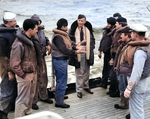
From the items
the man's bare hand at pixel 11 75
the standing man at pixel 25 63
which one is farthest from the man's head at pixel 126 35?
the man's bare hand at pixel 11 75

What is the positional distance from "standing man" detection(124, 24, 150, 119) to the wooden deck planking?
59cm

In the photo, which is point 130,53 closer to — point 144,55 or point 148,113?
point 144,55

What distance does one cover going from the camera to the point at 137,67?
2.87 meters

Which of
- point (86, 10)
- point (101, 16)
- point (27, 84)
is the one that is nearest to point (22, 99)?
point (27, 84)

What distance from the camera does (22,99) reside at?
10.8 feet

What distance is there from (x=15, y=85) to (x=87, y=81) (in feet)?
5.23

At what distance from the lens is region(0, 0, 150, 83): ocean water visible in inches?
806

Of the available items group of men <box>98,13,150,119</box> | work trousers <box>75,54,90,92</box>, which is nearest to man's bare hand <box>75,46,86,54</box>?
work trousers <box>75,54,90,92</box>

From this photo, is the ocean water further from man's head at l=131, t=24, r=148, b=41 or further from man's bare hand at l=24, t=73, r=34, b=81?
man's head at l=131, t=24, r=148, b=41

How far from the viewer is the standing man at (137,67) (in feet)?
9.46

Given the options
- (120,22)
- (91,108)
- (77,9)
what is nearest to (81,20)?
(120,22)

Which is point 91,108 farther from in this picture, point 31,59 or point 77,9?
point 77,9

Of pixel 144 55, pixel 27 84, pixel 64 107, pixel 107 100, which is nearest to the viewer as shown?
pixel 144 55

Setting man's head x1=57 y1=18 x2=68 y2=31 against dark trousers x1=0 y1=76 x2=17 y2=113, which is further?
man's head x1=57 y1=18 x2=68 y2=31
